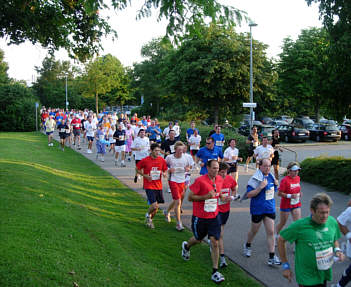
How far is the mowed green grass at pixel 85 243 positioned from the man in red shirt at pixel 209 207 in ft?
1.83

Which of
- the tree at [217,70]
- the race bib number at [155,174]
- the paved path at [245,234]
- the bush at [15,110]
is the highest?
the tree at [217,70]

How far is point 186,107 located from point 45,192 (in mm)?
28664

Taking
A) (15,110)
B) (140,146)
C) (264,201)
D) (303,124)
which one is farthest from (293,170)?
(15,110)

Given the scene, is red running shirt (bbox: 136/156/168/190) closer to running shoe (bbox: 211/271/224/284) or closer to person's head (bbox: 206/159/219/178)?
person's head (bbox: 206/159/219/178)

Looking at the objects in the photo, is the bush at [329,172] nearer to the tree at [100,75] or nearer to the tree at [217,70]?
the tree at [217,70]

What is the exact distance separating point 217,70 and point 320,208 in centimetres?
2774

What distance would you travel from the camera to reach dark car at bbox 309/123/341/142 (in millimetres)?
32469

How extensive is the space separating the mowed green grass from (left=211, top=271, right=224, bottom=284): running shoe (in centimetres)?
10

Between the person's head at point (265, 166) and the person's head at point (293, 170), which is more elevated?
the person's head at point (265, 166)

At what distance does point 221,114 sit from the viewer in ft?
122

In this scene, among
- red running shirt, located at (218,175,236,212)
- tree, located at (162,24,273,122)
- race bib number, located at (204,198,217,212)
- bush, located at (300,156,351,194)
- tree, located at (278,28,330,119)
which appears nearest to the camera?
race bib number, located at (204,198,217,212)

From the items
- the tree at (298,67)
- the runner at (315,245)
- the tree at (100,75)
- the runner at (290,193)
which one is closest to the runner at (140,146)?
the runner at (290,193)

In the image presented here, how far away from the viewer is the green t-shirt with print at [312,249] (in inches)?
173

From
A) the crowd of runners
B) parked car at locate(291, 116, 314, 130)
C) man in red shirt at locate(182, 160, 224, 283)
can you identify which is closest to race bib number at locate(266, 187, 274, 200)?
the crowd of runners
